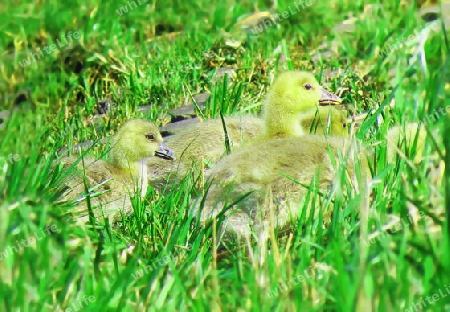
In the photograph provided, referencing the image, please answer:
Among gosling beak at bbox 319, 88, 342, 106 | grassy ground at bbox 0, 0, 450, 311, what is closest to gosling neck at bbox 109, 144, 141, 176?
grassy ground at bbox 0, 0, 450, 311

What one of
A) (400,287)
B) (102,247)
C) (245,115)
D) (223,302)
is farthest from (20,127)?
(400,287)

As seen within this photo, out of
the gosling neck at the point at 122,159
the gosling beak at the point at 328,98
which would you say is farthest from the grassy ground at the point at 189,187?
the gosling neck at the point at 122,159

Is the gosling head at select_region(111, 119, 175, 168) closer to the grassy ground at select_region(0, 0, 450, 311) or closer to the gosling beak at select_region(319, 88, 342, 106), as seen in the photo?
the grassy ground at select_region(0, 0, 450, 311)

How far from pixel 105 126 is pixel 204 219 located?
264 centimetres

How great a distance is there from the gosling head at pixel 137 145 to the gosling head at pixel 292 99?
0.68m

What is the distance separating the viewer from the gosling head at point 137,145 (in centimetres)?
621

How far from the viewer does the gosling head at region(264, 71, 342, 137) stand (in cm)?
618

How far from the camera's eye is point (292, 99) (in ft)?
20.6

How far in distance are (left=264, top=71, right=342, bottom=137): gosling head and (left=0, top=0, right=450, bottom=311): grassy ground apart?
0.28m

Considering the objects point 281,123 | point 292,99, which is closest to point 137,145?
point 281,123

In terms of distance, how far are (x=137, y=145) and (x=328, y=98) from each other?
1264 mm

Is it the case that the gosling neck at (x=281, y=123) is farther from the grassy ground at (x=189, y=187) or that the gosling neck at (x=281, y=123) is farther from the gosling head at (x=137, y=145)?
the gosling head at (x=137, y=145)

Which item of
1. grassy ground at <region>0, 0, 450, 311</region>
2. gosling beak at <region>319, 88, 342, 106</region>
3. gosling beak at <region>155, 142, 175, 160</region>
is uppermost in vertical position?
grassy ground at <region>0, 0, 450, 311</region>

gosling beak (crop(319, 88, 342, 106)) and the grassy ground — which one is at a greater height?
the grassy ground
